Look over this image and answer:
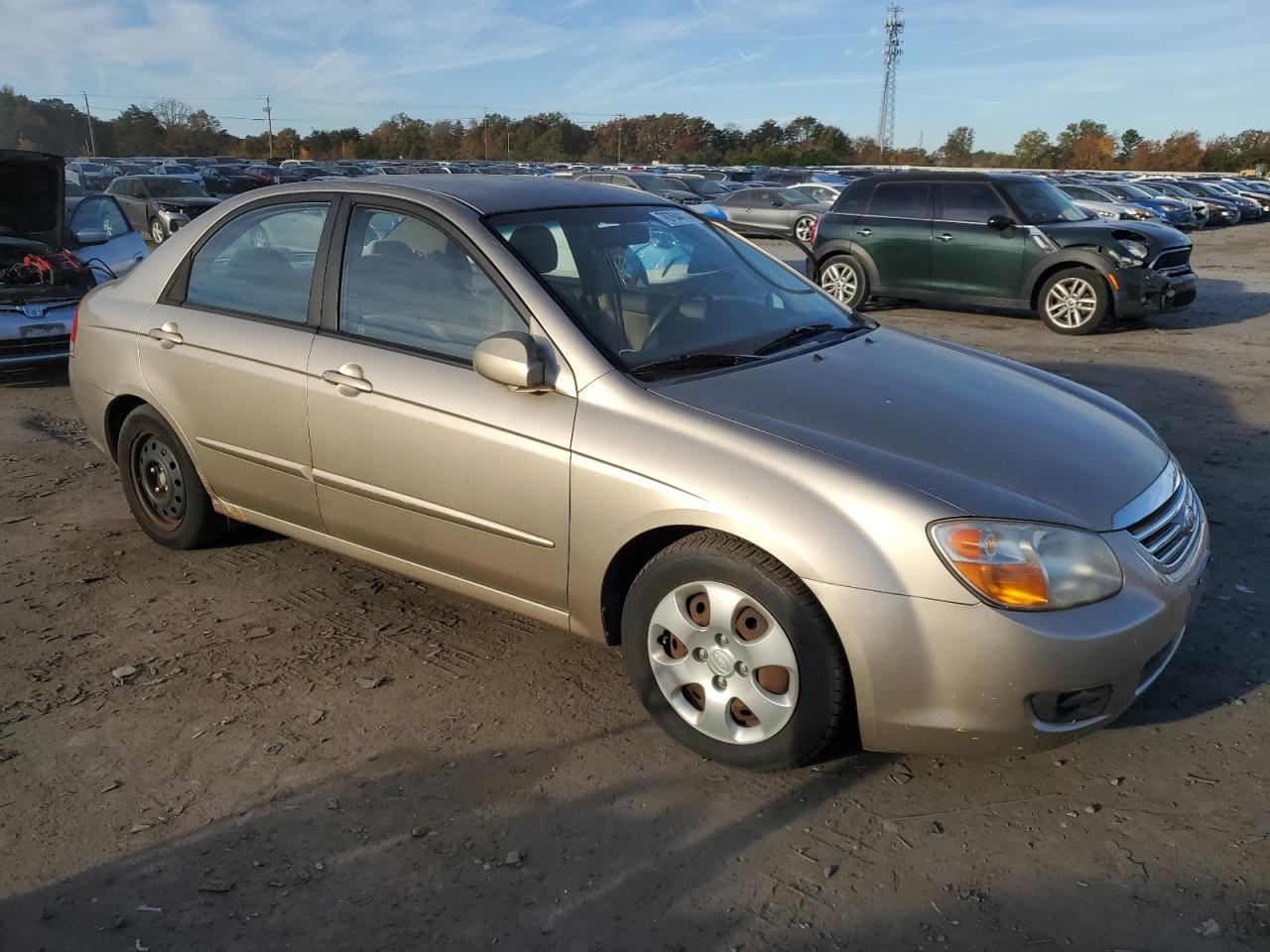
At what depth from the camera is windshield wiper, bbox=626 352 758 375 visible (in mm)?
3349

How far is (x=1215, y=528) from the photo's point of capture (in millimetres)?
5035

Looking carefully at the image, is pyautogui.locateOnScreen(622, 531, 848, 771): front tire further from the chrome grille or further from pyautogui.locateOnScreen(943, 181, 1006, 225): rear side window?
pyautogui.locateOnScreen(943, 181, 1006, 225): rear side window

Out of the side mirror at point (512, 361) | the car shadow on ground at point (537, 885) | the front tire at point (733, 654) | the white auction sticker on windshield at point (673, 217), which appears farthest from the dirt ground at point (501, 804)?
the white auction sticker on windshield at point (673, 217)

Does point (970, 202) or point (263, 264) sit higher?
point (970, 202)

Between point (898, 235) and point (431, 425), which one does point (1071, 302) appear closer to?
point (898, 235)

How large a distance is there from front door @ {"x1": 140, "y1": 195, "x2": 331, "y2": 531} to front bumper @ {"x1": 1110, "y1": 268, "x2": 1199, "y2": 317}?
31.4 feet

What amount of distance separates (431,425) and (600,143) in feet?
348

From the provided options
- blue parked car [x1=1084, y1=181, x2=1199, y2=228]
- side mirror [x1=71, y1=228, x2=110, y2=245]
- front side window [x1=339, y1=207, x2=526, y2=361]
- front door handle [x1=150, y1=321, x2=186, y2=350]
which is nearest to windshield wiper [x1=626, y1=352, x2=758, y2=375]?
front side window [x1=339, y1=207, x2=526, y2=361]

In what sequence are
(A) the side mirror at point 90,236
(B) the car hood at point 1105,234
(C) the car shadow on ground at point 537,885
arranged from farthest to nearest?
1. (B) the car hood at point 1105,234
2. (A) the side mirror at point 90,236
3. (C) the car shadow on ground at point 537,885

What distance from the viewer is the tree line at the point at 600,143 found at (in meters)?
80.1

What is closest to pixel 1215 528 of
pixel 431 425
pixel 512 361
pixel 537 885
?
pixel 512 361

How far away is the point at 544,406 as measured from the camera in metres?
3.27

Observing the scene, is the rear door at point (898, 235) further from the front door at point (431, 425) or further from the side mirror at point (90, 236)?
the front door at point (431, 425)

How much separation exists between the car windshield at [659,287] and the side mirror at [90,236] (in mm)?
7557
